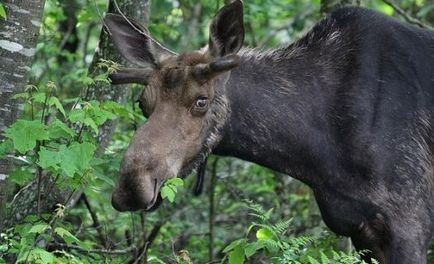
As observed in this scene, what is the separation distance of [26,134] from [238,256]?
169 cm

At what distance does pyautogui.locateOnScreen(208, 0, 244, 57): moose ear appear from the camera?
6.33 m

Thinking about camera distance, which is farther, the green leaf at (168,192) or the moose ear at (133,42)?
the moose ear at (133,42)

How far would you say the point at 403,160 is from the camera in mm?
6785

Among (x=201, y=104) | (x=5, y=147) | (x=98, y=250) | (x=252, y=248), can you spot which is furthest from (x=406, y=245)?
(x=5, y=147)

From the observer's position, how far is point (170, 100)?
6.35 m

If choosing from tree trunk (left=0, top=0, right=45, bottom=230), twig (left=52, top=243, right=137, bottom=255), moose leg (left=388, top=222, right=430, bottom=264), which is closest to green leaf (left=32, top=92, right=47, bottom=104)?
tree trunk (left=0, top=0, right=45, bottom=230)

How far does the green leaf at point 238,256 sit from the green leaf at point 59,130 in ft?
4.59

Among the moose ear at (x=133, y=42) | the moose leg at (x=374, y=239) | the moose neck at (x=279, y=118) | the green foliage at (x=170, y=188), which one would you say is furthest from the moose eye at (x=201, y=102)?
the moose leg at (x=374, y=239)

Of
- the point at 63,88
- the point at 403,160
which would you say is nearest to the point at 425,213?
the point at 403,160

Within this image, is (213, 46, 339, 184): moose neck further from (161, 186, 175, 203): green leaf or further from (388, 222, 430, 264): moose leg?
(161, 186, 175, 203): green leaf

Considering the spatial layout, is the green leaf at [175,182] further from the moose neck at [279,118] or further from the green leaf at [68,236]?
the moose neck at [279,118]

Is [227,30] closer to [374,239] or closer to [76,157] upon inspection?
[76,157]

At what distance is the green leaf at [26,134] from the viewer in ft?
18.5

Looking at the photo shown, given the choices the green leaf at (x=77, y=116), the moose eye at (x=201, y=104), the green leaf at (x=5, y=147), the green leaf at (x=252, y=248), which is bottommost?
the green leaf at (x=252, y=248)
